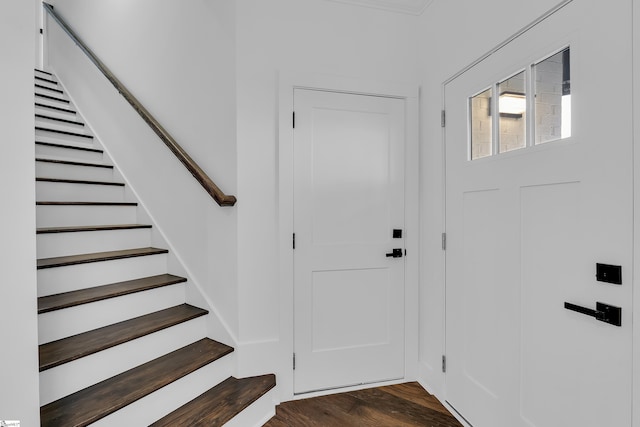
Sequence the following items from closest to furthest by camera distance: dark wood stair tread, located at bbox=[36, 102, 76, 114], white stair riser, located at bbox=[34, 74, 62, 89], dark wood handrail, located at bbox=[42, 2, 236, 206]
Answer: dark wood handrail, located at bbox=[42, 2, 236, 206] < dark wood stair tread, located at bbox=[36, 102, 76, 114] < white stair riser, located at bbox=[34, 74, 62, 89]

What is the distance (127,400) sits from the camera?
4.79 feet

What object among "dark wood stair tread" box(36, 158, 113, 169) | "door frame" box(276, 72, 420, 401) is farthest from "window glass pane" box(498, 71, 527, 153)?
"dark wood stair tread" box(36, 158, 113, 169)

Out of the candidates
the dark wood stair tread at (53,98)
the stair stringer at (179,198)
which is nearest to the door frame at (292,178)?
the stair stringer at (179,198)

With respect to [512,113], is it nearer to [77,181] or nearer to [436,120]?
[436,120]

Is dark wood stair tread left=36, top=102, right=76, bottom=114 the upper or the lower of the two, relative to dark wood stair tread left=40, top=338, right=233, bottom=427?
upper

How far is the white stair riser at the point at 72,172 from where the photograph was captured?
2.61m

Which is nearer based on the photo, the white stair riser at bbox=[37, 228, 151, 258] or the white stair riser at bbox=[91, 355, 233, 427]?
the white stair riser at bbox=[91, 355, 233, 427]

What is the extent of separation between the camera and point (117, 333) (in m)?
1.75

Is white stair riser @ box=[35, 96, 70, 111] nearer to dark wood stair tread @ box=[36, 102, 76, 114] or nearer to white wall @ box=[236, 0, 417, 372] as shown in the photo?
dark wood stair tread @ box=[36, 102, 76, 114]

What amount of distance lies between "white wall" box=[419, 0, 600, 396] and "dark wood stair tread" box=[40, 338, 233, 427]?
1.28 metres

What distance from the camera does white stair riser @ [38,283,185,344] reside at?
163 cm

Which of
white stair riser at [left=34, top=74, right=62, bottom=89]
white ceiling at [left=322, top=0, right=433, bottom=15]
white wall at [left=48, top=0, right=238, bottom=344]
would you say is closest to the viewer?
white wall at [left=48, top=0, right=238, bottom=344]

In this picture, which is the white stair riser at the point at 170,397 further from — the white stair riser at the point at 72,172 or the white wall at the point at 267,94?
the white stair riser at the point at 72,172

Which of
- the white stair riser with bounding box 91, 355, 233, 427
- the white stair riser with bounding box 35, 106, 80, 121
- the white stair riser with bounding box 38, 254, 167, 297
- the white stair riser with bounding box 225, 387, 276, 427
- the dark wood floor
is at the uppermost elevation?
the white stair riser with bounding box 35, 106, 80, 121
